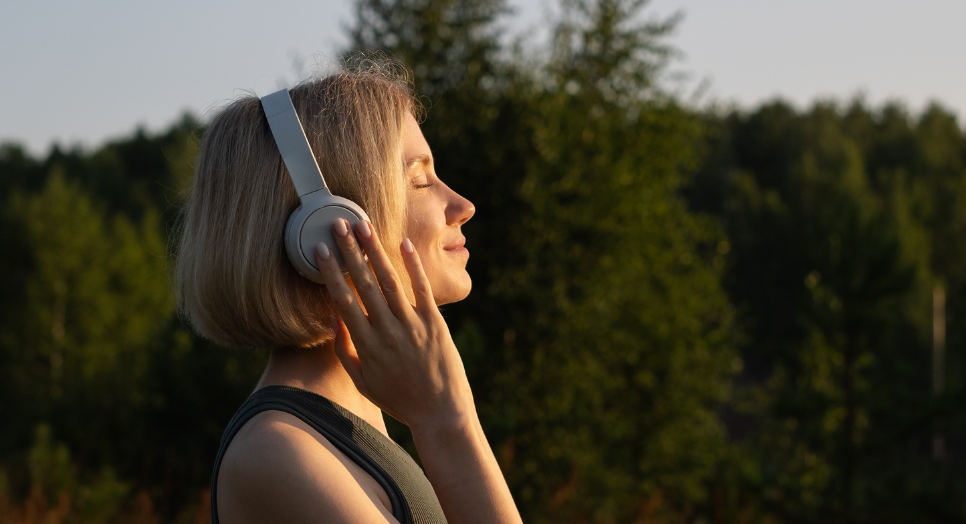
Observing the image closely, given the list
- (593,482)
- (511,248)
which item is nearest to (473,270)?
(511,248)

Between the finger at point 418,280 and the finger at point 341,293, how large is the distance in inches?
4.4

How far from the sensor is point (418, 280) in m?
1.48

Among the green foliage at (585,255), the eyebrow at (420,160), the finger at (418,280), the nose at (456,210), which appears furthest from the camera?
the green foliage at (585,255)

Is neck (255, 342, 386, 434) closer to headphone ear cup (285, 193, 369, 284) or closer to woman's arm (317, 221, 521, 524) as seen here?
woman's arm (317, 221, 521, 524)

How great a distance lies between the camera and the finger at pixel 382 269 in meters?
1.41

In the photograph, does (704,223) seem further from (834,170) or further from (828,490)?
(834,170)

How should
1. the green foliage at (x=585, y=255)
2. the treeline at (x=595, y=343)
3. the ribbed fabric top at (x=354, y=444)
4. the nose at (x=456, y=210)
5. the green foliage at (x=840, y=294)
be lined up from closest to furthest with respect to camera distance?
1. the ribbed fabric top at (x=354, y=444)
2. the nose at (x=456, y=210)
3. the treeline at (x=595, y=343)
4. the green foliage at (x=585, y=255)
5. the green foliage at (x=840, y=294)

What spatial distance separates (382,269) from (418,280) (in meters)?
0.09

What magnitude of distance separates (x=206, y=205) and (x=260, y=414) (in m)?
0.42

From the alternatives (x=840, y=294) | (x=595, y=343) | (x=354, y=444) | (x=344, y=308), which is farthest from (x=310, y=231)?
(x=840, y=294)

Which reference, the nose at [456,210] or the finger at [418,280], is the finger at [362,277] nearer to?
the finger at [418,280]

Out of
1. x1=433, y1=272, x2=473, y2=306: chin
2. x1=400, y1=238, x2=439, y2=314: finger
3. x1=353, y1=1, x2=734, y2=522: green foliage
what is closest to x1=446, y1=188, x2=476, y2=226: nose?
x1=433, y1=272, x2=473, y2=306: chin

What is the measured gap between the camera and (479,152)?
37.5 ft

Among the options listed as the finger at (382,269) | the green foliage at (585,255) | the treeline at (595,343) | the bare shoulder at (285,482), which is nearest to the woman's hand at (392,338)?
the finger at (382,269)
